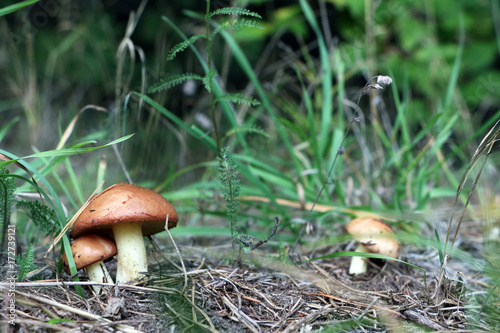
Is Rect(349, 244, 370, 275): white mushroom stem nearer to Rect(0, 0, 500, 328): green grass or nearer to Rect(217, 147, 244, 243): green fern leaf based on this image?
Rect(0, 0, 500, 328): green grass

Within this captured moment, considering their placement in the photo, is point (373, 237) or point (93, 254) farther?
point (373, 237)

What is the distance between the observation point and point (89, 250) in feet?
4.82

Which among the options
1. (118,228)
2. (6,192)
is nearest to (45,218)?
(6,192)

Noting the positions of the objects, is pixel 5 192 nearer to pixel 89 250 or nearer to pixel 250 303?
pixel 89 250

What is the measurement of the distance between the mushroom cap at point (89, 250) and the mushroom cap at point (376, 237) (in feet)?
3.62

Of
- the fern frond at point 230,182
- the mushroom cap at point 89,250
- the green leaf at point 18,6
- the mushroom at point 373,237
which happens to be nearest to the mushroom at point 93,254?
the mushroom cap at point 89,250

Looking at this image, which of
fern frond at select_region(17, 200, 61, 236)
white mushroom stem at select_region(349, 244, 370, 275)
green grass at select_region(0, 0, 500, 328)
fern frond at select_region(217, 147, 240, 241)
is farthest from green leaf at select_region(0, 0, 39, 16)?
white mushroom stem at select_region(349, 244, 370, 275)

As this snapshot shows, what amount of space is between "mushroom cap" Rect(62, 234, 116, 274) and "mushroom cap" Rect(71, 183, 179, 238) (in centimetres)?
4

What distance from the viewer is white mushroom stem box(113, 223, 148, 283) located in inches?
62.1

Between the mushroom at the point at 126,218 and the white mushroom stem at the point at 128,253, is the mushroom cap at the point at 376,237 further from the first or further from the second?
the white mushroom stem at the point at 128,253

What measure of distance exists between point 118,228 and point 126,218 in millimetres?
201

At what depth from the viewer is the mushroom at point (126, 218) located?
1406 mm

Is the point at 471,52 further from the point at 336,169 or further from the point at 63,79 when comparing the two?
the point at 63,79

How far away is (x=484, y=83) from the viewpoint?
436 cm
